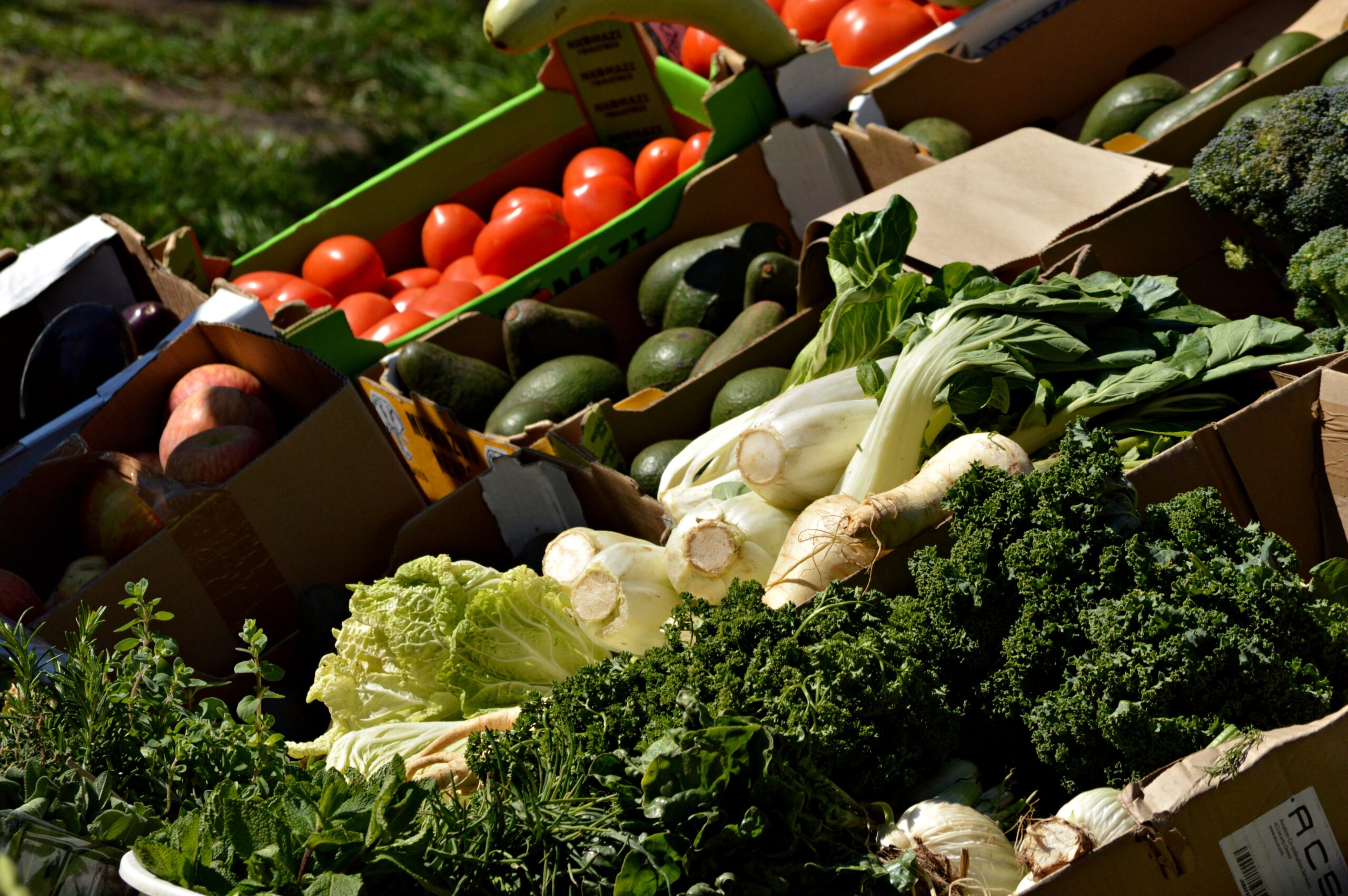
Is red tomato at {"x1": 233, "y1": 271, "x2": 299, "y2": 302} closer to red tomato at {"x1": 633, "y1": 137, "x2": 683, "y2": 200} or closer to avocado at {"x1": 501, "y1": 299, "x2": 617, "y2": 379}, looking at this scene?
avocado at {"x1": 501, "y1": 299, "x2": 617, "y2": 379}

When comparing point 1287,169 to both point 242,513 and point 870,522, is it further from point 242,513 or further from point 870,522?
point 242,513

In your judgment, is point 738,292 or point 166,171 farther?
point 166,171

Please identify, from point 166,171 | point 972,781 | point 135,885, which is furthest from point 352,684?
point 166,171

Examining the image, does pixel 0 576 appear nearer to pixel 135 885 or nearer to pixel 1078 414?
pixel 135 885

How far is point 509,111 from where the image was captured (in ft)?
14.6

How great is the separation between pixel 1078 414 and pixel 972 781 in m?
0.84

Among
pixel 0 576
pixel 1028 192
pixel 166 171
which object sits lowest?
pixel 1028 192

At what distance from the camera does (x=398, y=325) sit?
11.8ft

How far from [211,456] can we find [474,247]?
5.51ft

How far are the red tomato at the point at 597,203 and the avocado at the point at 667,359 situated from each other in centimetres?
99

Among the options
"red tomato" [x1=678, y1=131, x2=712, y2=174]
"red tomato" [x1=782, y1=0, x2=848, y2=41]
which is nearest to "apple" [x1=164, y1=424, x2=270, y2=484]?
"red tomato" [x1=678, y1=131, x2=712, y2=174]

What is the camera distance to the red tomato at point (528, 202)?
403 centimetres

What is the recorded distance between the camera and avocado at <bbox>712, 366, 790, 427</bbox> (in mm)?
2633

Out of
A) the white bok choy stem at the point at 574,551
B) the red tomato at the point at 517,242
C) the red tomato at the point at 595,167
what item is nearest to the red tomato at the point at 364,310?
the red tomato at the point at 517,242
